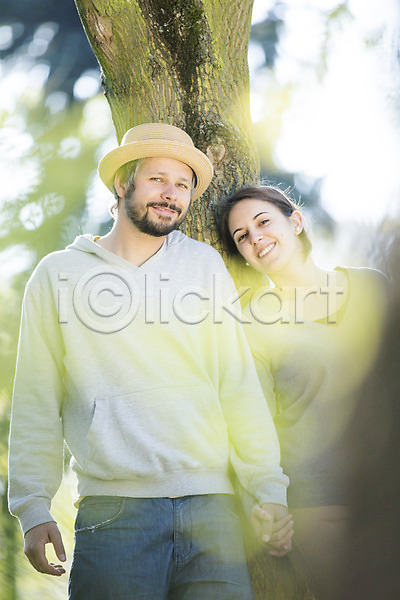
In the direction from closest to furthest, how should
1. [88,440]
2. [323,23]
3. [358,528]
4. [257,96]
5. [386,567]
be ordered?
[386,567], [358,528], [88,440], [323,23], [257,96]

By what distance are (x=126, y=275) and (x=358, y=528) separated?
1.23 m

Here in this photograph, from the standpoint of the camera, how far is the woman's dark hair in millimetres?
2535

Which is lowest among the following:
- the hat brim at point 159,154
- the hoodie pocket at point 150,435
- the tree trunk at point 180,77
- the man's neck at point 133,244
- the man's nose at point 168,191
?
the hoodie pocket at point 150,435

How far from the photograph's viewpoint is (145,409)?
1994 millimetres

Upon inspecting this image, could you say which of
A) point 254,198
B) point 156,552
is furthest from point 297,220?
point 156,552

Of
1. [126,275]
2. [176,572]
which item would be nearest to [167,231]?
[126,275]

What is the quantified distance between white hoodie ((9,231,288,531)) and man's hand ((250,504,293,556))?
0.13 feet

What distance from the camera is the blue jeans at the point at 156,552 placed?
6.00 feet

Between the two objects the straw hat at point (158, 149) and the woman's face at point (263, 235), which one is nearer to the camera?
the straw hat at point (158, 149)

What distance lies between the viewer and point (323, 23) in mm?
7113

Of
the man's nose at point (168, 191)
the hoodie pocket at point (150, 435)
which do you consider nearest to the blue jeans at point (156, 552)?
the hoodie pocket at point (150, 435)

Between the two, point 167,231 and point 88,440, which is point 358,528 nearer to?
point 88,440

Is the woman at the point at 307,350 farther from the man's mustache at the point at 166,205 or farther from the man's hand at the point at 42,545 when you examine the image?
the man's hand at the point at 42,545

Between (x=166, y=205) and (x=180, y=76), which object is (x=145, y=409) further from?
(x=180, y=76)
